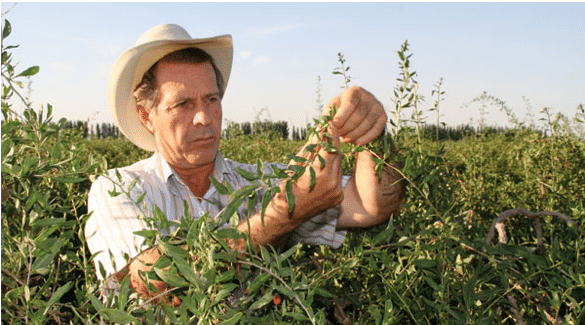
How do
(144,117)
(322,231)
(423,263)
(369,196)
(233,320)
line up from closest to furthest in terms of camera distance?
1. (233,320)
2. (423,263)
3. (369,196)
4. (322,231)
5. (144,117)

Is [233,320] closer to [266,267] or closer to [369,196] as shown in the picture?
[266,267]

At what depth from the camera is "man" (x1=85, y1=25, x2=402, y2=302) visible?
1.69m

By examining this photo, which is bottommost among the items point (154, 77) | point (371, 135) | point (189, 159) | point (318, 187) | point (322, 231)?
point (322, 231)

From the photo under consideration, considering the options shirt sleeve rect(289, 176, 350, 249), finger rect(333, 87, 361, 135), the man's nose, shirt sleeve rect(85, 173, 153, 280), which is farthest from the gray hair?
finger rect(333, 87, 361, 135)

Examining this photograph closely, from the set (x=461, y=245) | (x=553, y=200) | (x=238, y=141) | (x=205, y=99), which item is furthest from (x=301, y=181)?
(x=238, y=141)

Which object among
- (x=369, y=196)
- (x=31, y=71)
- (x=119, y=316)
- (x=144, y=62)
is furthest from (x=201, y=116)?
(x=119, y=316)

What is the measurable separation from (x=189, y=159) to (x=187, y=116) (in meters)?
0.19

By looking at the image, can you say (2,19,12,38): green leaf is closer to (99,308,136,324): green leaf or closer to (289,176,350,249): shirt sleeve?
(99,308,136,324): green leaf

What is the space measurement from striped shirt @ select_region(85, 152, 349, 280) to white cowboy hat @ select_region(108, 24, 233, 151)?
32cm

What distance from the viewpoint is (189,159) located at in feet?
7.80

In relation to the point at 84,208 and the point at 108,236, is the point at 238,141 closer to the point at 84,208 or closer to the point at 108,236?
the point at 84,208

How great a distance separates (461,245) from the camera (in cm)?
153

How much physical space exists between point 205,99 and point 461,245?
1.37 meters

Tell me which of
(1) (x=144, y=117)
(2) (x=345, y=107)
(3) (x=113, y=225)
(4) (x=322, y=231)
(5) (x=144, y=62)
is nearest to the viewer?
(2) (x=345, y=107)
